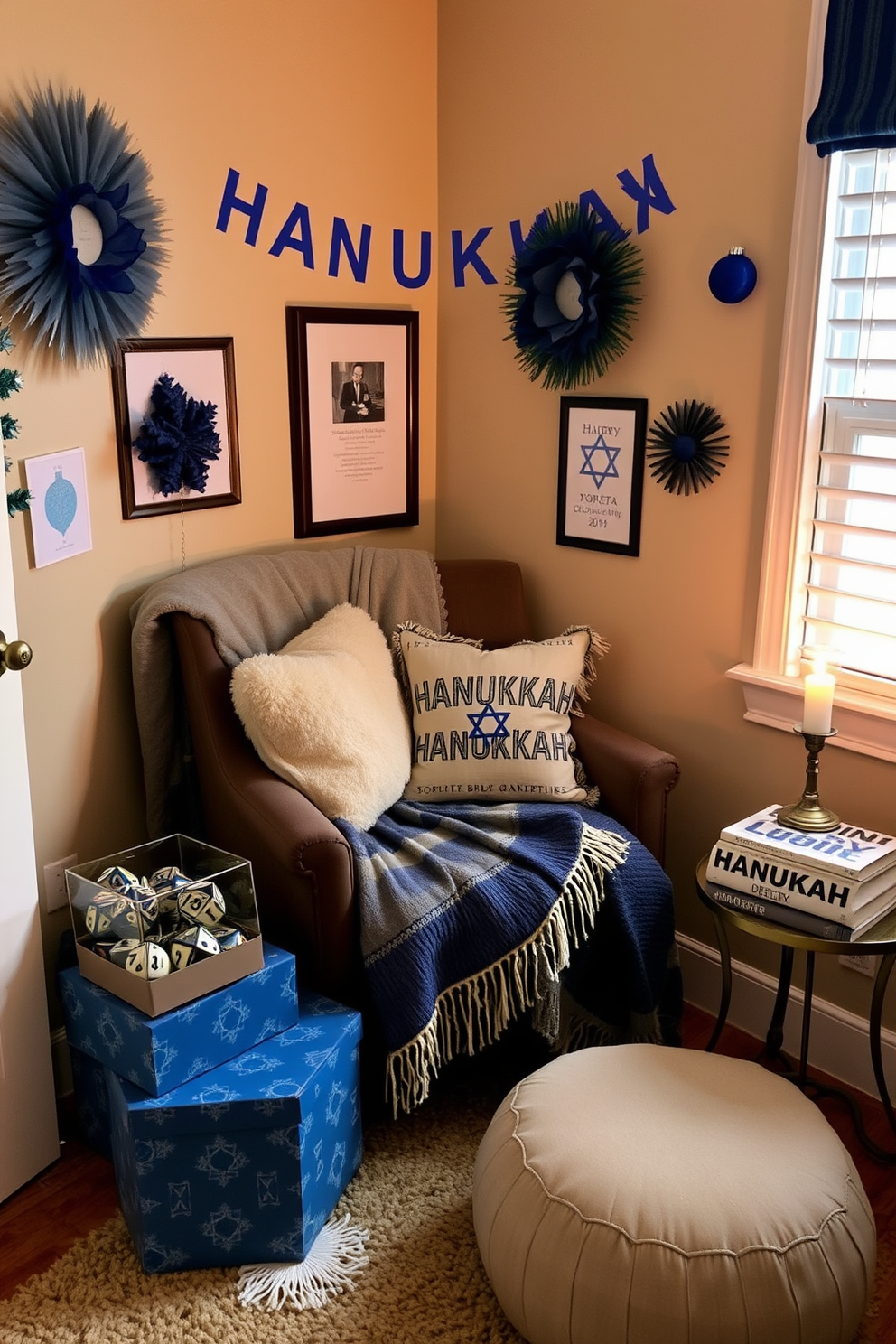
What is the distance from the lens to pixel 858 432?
7.29 feet

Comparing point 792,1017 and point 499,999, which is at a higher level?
point 499,999

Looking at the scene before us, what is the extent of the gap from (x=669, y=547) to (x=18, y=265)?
1.48 m

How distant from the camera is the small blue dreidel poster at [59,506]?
86.7 inches

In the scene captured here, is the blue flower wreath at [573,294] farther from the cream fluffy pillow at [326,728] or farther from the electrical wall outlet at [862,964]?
the electrical wall outlet at [862,964]

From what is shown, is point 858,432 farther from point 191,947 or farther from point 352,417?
point 191,947

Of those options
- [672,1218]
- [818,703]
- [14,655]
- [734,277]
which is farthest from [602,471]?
[672,1218]

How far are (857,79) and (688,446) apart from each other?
756 mm

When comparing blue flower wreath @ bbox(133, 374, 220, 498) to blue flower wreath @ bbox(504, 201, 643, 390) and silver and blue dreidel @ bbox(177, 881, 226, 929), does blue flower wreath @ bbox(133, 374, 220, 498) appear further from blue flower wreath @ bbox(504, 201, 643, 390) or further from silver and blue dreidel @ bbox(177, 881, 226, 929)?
silver and blue dreidel @ bbox(177, 881, 226, 929)

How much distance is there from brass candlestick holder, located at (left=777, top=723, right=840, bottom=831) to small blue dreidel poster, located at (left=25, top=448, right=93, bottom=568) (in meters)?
1.49

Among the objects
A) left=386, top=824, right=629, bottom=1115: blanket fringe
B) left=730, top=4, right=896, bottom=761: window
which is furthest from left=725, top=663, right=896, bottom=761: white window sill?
left=386, top=824, right=629, bottom=1115: blanket fringe

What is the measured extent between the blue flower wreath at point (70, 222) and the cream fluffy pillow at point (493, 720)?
977 millimetres

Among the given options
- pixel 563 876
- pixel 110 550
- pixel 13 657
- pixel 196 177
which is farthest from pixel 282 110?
pixel 563 876

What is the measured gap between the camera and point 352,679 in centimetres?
246

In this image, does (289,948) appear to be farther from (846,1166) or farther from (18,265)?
(18,265)
